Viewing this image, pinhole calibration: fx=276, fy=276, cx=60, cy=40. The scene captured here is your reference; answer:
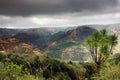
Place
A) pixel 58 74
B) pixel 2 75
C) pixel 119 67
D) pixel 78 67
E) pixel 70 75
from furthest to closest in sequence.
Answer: pixel 78 67
pixel 70 75
pixel 58 74
pixel 2 75
pixel 119 67

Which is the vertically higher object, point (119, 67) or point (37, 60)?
point (119, 67)

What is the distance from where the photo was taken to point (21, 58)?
262 feet

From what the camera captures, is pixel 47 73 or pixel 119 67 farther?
pixel 47 73

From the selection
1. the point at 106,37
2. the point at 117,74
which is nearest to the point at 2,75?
the point at 117,74

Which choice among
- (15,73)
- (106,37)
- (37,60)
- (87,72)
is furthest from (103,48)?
(15,73)

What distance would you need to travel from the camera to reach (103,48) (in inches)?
3219

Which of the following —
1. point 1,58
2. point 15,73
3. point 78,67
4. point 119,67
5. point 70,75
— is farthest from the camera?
point 78,67

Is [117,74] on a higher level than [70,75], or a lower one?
higher

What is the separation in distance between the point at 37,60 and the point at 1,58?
12.3 metres

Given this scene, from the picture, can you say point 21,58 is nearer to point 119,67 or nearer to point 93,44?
point 93,44

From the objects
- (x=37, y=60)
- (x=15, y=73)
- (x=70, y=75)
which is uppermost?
(x=15, y=73)

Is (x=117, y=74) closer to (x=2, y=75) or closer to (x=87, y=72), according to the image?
(x=2, y=75)

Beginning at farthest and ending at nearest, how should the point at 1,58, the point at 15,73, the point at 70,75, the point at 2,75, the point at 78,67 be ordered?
the point at 78,67 → the point at 70,75 → the point at 1,58 → the point at 15,73 → the point at 2,75

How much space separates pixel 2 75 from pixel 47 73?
154 ft
